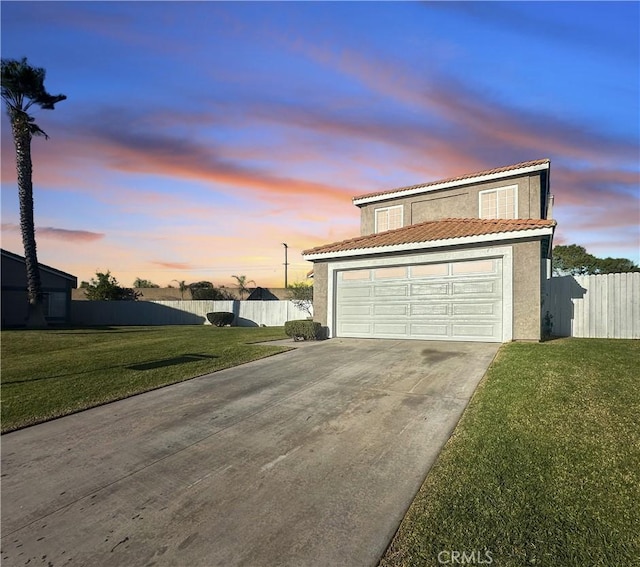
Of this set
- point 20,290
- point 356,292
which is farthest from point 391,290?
point 20,290

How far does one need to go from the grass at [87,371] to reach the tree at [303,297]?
13.8m

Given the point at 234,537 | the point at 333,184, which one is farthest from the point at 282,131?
the point at 234,537

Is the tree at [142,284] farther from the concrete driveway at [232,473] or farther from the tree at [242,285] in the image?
the concrete driveway at [232,473]

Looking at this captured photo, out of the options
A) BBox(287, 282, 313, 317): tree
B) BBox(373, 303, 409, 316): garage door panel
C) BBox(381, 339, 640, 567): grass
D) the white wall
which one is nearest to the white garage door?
BBox(373, 303, 409, 316): garage door panel

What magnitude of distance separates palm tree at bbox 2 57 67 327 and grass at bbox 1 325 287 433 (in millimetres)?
9545

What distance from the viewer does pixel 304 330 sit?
1362 centimetres

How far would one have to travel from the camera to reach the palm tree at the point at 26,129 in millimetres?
21859

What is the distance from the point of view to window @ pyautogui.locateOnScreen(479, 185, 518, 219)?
14844 millimetres

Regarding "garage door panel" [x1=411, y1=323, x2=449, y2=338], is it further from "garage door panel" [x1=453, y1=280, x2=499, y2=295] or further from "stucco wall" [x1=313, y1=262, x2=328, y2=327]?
"stucco wall" [x1=313, y1=262, x2=328, y2=327]

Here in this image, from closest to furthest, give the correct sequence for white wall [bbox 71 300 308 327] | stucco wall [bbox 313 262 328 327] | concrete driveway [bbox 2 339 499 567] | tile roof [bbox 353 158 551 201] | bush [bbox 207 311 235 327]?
concrete driveway [bbox 2 339 499 567] < stucco wall [bbox 313 262 328 327] < tile roof [bbox 353 158 551 201] < bush [bbox 207 311 235 327] < white wall [bbox 71 300 308 327]

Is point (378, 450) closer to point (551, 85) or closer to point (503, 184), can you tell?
point (551, 85)

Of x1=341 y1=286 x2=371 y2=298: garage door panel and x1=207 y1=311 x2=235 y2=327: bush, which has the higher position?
x1=341 y1=286 x2=371 y2=298: garage door panel

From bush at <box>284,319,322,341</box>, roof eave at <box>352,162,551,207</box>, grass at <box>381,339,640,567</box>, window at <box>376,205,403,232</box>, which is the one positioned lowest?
grass at <box>381,339,640,567</box>

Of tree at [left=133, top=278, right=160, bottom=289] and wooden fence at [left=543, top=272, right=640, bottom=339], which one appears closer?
wooden fence at [left=543, top=272, right=640, bottom=339]
